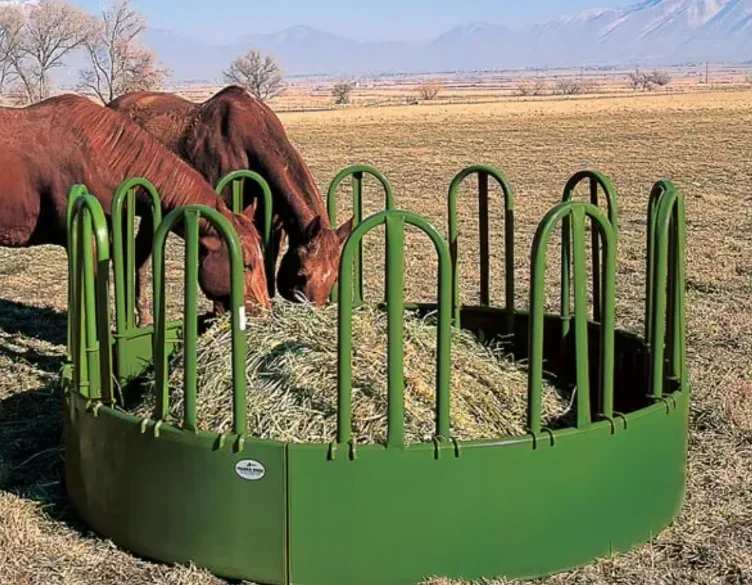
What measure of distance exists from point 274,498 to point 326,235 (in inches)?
107

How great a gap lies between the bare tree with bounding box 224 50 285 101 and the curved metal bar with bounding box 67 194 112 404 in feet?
264

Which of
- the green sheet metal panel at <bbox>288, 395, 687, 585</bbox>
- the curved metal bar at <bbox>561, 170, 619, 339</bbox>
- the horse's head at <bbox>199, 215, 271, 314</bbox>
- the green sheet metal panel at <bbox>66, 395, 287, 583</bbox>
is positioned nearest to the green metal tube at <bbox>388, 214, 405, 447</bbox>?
the green sheet metal panel at <bbox>288, 395, 687, 585</bbox>

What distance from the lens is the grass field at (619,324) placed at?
3857 millimetres

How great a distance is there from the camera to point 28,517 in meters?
4.24

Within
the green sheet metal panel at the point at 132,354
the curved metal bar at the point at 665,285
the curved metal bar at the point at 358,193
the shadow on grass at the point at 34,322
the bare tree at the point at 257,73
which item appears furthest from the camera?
the bare tree at the point at 257,73

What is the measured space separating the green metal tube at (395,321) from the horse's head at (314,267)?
7.87ft

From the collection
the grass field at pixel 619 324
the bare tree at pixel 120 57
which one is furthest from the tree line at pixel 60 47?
the grass field at pixel 619 324

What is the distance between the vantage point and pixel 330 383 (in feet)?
13.8

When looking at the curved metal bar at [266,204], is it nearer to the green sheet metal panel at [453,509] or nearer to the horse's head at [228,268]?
the horse's head at [228,268]

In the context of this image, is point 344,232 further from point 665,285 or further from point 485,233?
point 665,285

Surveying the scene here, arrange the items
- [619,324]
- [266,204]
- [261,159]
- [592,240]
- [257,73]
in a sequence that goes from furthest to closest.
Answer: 1. [257,73]
2. [619,324]
3. [261,159]
4. [266,204]
5. [592,240]

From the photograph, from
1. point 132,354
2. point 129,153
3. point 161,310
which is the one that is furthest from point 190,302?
point 129,153

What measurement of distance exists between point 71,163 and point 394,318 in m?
3.43

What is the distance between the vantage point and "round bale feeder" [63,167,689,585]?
353 centimetres
